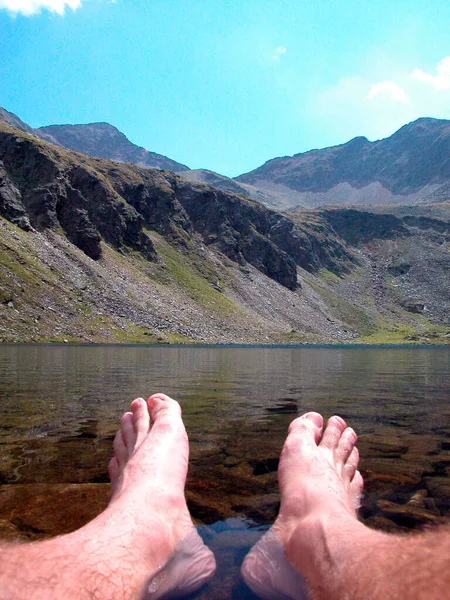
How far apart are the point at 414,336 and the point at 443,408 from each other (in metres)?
145

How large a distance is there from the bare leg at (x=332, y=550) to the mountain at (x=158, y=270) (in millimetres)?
60763

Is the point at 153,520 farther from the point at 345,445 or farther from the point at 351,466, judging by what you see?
the point at 345,445

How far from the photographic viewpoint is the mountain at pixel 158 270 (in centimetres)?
7462

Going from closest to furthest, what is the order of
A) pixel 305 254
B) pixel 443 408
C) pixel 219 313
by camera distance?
pixel 443 408
pixel 219 313
pixel 305 254

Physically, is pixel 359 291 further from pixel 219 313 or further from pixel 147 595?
pixel 147 595

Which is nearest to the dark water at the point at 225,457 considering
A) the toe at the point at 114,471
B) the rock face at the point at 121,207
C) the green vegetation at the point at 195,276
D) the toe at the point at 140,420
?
the toe at the point at 114,471

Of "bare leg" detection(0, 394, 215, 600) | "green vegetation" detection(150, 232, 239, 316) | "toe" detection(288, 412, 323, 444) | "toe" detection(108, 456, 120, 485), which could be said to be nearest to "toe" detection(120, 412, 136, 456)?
"toe" detection(108, 456, 120, 485)

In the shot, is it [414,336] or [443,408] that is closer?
[443,408]

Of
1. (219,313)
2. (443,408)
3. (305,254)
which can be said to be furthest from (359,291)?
(443,408)

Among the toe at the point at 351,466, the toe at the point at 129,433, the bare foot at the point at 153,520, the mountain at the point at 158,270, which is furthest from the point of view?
the mountain at the point at 158,270

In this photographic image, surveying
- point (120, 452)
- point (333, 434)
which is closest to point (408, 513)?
point (333, 434)

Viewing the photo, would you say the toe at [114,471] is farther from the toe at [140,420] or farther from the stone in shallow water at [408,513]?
the stone in shallow water at [408,513]

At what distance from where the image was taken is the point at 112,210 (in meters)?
110

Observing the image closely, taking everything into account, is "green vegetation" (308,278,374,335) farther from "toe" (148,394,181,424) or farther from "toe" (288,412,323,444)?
"toe" (148,394,181,424)
